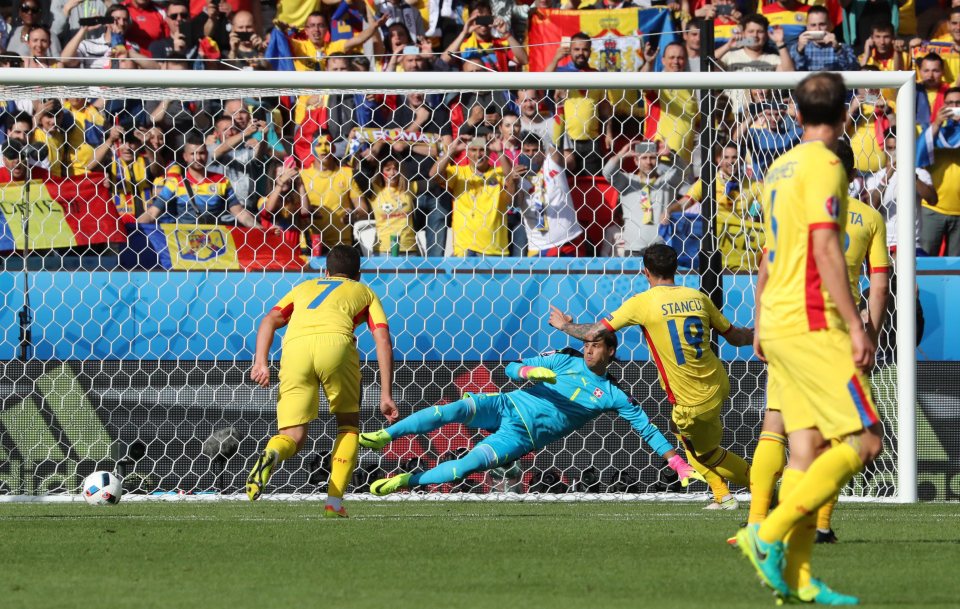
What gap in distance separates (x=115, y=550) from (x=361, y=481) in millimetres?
4084

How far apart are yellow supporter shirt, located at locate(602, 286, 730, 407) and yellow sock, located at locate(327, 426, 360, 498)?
1.67 meters

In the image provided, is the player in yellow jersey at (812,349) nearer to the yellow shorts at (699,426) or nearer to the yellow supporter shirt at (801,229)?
the yellow supporter shirt at (801,229)

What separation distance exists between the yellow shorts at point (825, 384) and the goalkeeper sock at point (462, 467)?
14.9 feet

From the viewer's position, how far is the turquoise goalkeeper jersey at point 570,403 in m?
9.11

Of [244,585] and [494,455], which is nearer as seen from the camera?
[244,585]

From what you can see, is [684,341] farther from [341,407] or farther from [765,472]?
[341,407]

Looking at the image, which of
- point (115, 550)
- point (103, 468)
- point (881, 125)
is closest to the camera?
point (115, 550)

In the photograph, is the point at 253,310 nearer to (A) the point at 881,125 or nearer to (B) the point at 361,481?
(B) the point at 361,481

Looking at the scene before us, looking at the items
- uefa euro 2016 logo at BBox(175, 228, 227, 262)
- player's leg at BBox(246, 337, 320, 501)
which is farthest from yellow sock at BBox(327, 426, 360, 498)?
uefa euro 2016 logo at BBox(175, 228, 227, 262)

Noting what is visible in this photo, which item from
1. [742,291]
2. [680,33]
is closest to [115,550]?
[742,291]

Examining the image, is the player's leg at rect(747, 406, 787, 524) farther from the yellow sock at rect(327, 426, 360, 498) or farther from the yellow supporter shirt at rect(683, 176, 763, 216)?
the yellow supporter shirt at rect(683, 176, 763, 216)

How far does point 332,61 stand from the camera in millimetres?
13711

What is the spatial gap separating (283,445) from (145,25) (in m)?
7.93

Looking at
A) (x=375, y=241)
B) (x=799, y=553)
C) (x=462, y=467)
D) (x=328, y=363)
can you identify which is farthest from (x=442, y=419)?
(x=799, y=553)
